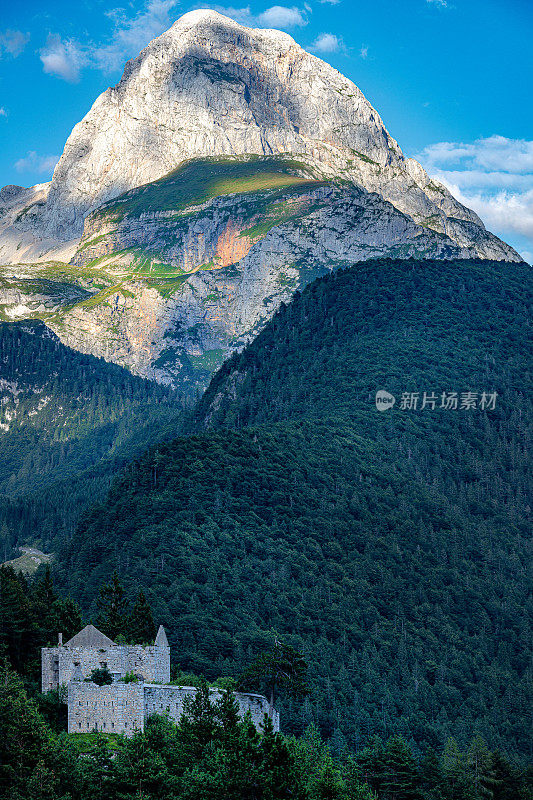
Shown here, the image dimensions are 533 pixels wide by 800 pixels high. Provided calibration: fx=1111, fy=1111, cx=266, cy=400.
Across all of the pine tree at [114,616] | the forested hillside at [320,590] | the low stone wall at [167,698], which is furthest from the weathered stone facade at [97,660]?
the forested hillside at [320,590]

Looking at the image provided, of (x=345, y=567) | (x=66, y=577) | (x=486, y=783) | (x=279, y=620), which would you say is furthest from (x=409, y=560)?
(x=486, y=783)

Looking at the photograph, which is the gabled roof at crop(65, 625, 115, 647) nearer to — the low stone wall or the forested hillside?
the low stone wall

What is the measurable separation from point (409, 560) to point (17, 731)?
129m

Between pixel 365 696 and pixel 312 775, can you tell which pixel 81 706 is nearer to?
pixel 312 775

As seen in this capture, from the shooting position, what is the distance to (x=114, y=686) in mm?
72312

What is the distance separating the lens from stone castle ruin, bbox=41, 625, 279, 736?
72.3m

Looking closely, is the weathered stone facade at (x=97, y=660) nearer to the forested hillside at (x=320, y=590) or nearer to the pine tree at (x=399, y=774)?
the pine tree at (x=399, y=774)

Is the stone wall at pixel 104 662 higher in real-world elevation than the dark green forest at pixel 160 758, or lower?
higher

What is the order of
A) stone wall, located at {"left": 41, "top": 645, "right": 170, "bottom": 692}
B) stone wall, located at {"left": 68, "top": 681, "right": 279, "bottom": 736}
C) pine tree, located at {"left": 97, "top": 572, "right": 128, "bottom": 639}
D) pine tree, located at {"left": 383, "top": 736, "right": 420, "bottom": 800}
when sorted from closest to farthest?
stone wall, located at {"left": 68, "top": 681, "right": 279, "bottom": 736}, stone wall, located at {"left": 41, "top": 645, "right": 170, "bottom": 692}, pine tree, located at {"left": 383, "top": 736, "right": 420, "bottom": 800}, pine tree, located at {"left": 97, "top": 572, "right": 128, "bottom": 639}

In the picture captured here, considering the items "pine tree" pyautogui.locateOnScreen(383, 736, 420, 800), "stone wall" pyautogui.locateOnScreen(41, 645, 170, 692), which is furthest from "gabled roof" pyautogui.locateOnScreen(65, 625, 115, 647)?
"pine tree" pyautogui.locateOnScreen(383, 736, 420, 800)

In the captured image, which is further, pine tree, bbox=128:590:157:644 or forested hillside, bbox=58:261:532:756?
forested hillside, bbox=58:261:532:756

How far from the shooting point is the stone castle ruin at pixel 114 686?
7231 cm

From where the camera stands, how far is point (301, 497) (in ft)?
634

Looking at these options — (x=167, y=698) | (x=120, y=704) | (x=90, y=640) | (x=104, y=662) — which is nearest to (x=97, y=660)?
(x=104, y=662)
